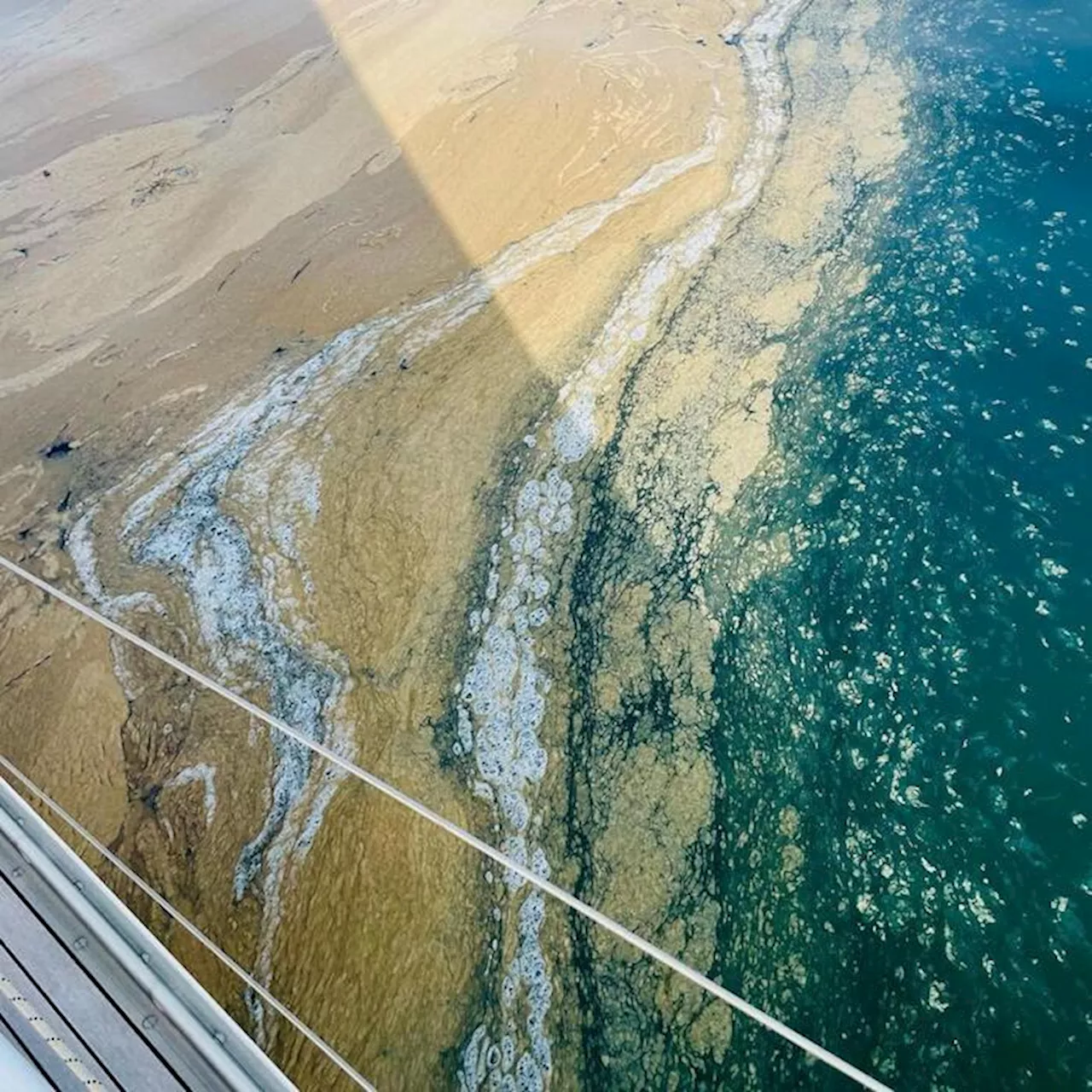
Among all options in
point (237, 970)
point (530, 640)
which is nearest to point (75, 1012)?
point (237, 970)

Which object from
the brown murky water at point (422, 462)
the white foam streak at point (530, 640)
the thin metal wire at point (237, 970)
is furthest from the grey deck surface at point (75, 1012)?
the white foam streak at point (530, 640)

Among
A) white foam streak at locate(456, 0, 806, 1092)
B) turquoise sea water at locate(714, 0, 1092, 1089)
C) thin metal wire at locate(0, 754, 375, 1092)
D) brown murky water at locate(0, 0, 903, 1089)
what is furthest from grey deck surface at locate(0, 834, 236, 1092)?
turquoise sea water at locate(714, 0, 1092, 1089)

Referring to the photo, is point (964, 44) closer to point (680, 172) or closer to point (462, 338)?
point (680, 172)

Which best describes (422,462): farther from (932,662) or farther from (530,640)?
(932,662)

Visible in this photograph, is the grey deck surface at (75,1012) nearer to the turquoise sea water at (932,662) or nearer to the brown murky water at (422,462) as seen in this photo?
the brown murky water at (422,462)

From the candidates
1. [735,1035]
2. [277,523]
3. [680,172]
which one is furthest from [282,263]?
[735,1035]

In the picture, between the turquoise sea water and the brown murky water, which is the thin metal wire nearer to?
the brown murky water

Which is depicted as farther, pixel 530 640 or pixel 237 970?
pixel 530 640

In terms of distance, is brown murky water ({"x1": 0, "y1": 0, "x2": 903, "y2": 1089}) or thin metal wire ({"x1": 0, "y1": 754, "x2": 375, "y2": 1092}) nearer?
thin metal wire ({"x1": 0, "y1": 754, "x2": 375, "y2": 1092})
